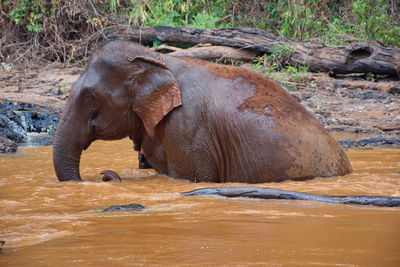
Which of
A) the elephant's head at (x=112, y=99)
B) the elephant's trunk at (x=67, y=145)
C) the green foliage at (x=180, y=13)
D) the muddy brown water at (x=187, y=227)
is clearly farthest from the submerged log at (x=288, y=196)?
the green foliage at (x=180, y=13)

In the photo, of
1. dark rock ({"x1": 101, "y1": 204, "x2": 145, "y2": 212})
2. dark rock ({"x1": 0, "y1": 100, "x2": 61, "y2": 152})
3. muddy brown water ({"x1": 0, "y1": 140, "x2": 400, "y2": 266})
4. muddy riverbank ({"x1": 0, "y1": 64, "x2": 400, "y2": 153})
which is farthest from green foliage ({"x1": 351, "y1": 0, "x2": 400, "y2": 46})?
dark rock ({"x1": 101, "y1": 204, "x2": 145, "y2": 212})

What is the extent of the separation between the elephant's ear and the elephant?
0.03ft

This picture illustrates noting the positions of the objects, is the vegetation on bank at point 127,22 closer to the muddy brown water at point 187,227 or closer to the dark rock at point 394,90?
Result: the dark rock at point 394,90

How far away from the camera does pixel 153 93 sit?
7281 millimetres

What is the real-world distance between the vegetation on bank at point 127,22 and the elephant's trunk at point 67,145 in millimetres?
9704

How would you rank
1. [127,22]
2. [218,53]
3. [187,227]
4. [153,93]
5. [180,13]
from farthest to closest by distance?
[180,13] < [127,22] < [218,53] < [153,93] < [187,227]

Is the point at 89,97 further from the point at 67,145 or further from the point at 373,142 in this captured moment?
the point at 373,142

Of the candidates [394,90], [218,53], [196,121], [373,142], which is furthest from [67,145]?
[218,53]

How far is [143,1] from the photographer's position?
17828 millimetres

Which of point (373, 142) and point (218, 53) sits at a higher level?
point (218, 53)

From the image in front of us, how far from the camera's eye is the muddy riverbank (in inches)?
457

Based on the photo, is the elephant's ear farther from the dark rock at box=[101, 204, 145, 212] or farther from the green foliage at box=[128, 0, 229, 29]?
the green foliage at box=[128, 0, 229, 29]

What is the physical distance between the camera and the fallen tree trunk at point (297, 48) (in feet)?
47.5

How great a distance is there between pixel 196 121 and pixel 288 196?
195 cm
